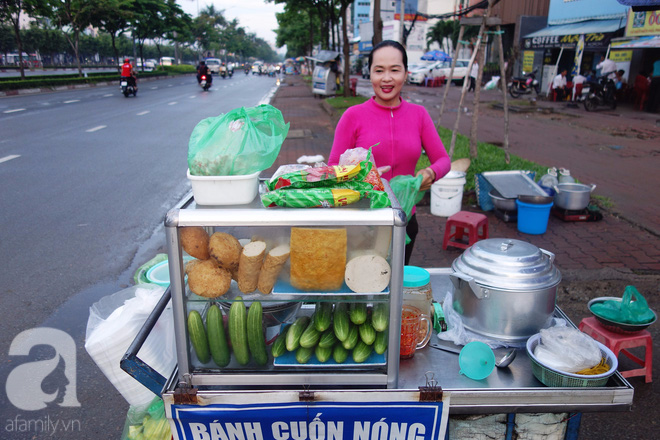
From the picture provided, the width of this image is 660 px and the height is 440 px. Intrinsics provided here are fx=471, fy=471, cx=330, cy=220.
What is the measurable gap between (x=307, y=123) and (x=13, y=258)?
1039 cm

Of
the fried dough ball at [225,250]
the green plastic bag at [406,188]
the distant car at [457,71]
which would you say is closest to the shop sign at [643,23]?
the distant car at [457,71]

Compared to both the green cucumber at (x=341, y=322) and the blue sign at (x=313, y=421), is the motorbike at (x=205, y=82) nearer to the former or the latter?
the green cucumber at (x=341, y=322)

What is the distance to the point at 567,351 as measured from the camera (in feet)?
5.60

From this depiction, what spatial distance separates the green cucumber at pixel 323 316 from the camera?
174 cm

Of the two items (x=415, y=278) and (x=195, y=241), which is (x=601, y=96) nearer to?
(x=415, y=278)

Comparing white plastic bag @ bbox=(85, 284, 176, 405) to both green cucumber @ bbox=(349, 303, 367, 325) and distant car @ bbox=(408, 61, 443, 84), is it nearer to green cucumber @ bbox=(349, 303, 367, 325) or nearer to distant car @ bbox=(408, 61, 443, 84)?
green cucumber @ bbox=(349, 303, 367, 325)

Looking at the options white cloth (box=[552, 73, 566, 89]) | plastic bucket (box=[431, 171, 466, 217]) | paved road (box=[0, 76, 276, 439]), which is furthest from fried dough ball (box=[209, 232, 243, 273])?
white cloth (box=[552, 73, 566, 89])

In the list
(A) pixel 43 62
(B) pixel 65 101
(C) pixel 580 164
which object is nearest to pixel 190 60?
(A) pixel 43 62

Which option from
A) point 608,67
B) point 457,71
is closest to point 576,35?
point 608,67

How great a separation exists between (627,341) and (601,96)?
58.6 ft

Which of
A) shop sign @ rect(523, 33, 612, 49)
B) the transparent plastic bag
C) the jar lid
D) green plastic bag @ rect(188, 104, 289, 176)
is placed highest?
shop sign @ rect(523, 33, 612, 49)

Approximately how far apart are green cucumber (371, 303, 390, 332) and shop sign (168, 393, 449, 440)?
254mm

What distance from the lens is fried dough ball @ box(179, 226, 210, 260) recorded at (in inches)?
63.1

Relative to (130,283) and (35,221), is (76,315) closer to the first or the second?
(130,283)
